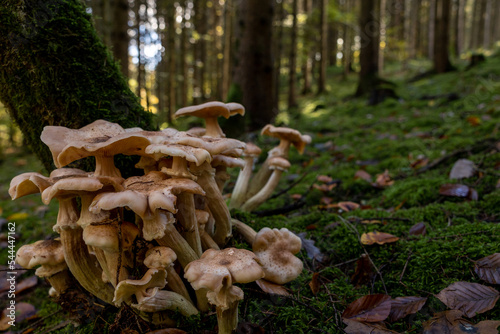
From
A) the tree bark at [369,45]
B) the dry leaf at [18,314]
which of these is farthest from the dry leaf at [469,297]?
the tree bark at [369,45]

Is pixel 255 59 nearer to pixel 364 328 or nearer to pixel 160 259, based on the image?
pixel 160 259

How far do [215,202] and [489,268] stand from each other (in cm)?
194

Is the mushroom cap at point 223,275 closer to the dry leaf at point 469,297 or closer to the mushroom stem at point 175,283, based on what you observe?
the mushroom stem at point 175,283

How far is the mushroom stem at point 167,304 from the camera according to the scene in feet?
5.83

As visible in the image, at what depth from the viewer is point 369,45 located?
1204 cm

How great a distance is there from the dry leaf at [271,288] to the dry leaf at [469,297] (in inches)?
39.3

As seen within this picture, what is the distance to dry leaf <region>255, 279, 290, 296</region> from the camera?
2.06 m

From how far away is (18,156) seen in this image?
45.5ft

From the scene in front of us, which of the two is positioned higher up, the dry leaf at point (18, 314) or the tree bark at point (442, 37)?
the tree bark at point (442, 37)

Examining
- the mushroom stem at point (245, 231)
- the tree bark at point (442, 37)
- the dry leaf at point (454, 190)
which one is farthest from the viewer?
the tree bark at point (442, 37)

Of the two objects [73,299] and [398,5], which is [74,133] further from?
[398,5]

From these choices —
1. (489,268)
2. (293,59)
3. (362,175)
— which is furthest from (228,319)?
(293,59)

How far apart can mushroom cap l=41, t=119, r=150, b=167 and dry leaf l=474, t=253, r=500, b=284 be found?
235 cm

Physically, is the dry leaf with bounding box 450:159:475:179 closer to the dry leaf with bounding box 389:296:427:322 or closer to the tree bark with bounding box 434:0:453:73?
the dry leaf with bounding box 389:296:427:322
